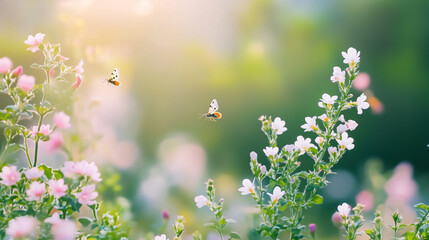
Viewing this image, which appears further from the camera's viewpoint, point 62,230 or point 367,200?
point 367,200

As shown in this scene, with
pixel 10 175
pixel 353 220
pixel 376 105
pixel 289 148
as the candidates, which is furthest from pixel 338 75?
pixel 376 105

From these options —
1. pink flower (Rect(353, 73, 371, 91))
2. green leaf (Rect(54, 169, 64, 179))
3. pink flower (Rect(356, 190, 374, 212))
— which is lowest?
green leaf (Rect(54, 169, 64, 179))

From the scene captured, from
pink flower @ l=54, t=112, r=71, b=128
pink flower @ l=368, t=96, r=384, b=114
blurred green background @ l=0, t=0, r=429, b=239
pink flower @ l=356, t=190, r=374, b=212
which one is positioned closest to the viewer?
pink flower @ l=54, t=112, r=71, b=128

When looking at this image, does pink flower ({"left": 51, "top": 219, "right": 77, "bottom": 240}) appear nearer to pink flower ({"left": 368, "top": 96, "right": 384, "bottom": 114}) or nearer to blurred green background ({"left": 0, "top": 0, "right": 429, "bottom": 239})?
blurred green background ({"left": 0, "top": 0, "right": 429, "bottom": 239})

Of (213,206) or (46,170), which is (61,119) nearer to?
(46,170)

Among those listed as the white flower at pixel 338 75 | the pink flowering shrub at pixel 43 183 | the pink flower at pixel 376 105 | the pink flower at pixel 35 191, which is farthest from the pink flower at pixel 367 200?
the pink flower at pixel 35 191

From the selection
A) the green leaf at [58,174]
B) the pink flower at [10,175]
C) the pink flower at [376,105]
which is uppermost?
the pink flower at [376,105]

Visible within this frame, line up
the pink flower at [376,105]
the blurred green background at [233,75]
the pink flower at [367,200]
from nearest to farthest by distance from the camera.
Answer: the pink flower at [367,200] < the blurred green background at [233,75] < the pink flower at [376,105]

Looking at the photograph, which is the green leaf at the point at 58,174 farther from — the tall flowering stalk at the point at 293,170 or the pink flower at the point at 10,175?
the tall flowering stalk at the point at 293,170

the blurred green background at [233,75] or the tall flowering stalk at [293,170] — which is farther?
the blurred green background at [233,75]

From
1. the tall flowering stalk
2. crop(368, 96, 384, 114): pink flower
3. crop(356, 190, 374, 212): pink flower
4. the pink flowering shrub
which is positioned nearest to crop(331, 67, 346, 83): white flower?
the tall flowering stalk
